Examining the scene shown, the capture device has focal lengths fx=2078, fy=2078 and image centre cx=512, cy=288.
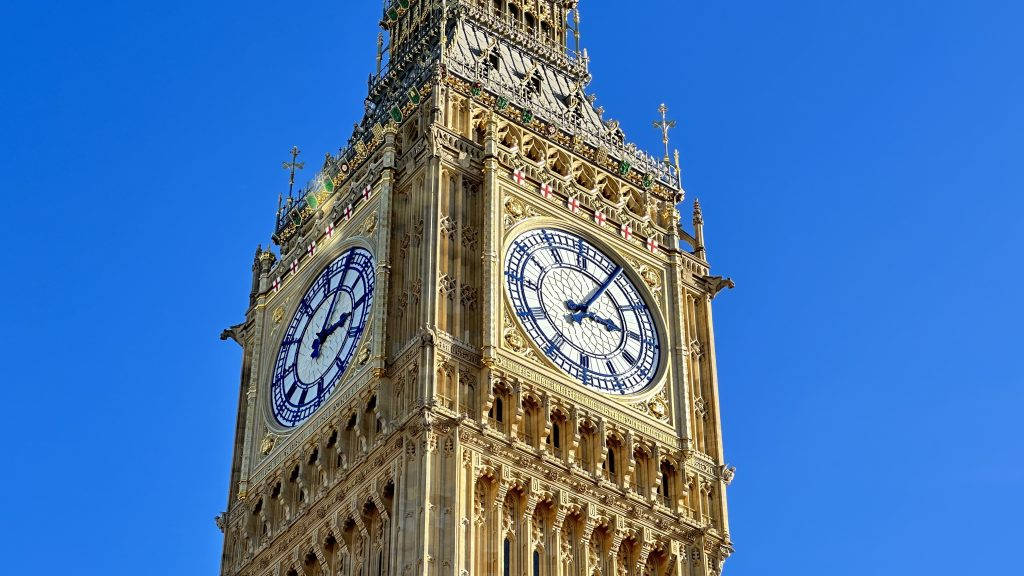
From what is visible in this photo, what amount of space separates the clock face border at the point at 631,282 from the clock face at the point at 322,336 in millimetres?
3945

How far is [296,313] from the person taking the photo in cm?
6081

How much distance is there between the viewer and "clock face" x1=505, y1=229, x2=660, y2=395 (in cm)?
5703

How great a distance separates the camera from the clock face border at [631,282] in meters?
56.4

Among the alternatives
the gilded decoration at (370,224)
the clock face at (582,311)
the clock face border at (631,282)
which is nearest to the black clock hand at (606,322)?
the clock face at (582,311)

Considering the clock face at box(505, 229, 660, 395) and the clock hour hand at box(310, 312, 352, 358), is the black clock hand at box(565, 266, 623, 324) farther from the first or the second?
the clock hour hand at box(310, 312, 352, 358)

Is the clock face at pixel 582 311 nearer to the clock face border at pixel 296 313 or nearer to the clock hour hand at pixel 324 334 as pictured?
the clock face border at pixel 296 313

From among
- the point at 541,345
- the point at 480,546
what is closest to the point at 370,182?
the point at 541,345

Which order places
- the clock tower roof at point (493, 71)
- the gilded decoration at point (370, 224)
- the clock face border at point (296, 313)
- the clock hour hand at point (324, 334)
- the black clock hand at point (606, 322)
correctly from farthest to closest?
the clock tower roof at point (493, 71) → the gilded decoration at point (370, 224) → the black clock hand at point (606, 322) → the clock hour hand at point (324, 334) → the clock face border at point (296, 313)

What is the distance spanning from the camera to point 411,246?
57.4 metres

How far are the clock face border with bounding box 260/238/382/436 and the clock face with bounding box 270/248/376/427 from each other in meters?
0.10

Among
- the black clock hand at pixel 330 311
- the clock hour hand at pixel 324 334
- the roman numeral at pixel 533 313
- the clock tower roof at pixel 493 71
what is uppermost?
the clock tower roof at pixel 493 71

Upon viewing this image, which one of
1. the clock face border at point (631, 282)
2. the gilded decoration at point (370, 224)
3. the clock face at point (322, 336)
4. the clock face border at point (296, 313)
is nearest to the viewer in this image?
the clock face border at point (631, 282)

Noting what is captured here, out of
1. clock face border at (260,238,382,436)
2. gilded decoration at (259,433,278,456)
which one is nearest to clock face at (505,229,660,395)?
clock face border at (260,238,382,436)

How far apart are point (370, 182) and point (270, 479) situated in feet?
30.6
